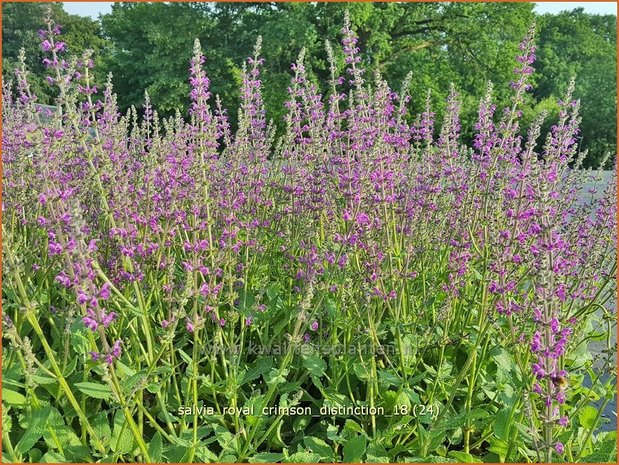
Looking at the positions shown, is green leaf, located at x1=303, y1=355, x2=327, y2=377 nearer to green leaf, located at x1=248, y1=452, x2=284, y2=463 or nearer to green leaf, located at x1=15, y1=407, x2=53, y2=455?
green leaf, located at x1=248, y1=452, x2=284, y2=463

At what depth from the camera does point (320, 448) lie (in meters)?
3.20

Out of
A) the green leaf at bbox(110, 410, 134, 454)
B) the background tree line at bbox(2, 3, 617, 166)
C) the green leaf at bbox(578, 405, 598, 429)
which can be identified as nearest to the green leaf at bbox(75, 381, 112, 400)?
the green leaf at bbox(110, 410, 134, 454)

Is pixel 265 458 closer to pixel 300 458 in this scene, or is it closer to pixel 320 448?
pixel 300 458

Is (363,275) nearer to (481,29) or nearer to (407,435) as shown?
(407,435)

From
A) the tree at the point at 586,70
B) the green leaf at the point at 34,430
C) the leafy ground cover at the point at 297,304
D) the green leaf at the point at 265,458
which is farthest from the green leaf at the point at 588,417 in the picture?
the tree at the point at 586,70

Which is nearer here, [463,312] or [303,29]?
[463,312]

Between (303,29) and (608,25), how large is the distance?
39.8 m

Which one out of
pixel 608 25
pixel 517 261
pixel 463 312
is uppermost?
pixel 608 25

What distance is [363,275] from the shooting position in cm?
346

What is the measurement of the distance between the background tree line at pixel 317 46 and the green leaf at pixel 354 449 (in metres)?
19.4

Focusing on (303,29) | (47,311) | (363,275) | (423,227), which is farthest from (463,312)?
(303,29)

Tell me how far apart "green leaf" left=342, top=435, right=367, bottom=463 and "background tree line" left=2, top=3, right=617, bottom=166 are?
1937 cm

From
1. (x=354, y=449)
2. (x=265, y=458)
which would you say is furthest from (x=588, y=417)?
(x=265, y=458)

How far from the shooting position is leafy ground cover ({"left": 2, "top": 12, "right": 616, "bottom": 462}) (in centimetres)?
280
